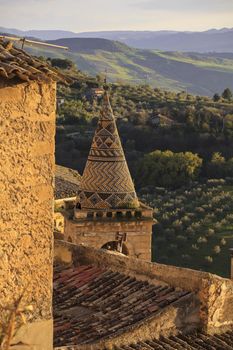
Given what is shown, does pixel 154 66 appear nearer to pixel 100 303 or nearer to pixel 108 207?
pixel 108 207

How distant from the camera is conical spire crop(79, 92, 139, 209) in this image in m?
13.1

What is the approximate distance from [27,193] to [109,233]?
810 cm

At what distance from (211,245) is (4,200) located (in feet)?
69.0

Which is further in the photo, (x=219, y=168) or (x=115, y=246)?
(x=219, y=168)

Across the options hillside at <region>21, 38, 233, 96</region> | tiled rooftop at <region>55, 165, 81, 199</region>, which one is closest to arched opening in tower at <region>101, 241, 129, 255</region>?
tiled rooftop at <region>55, 165, 81, 199</region>

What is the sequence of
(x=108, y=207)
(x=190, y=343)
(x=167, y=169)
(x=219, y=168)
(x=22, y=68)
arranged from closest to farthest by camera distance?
(x=22, y=68) < (x=190, y=343) < (x=108, y=207) < (x=167, y=169) < (x=219, y=168)

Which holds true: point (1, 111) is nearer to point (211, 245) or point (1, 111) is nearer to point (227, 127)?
point (211, 245)

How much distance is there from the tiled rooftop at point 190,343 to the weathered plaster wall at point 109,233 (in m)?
5.57

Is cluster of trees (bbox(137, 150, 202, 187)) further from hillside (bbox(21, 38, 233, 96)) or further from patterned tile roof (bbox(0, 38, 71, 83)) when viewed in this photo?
hillside (bbox(21, 38, 233, 96))

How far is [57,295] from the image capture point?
853 cm

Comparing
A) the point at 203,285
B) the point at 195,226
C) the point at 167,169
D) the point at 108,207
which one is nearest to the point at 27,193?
the point at 203,285

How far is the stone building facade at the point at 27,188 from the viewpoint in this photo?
4.91m

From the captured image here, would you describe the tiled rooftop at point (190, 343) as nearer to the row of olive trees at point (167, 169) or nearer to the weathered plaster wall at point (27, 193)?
the weathered plaster wall at point (27, 193)

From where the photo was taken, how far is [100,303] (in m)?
7.96
